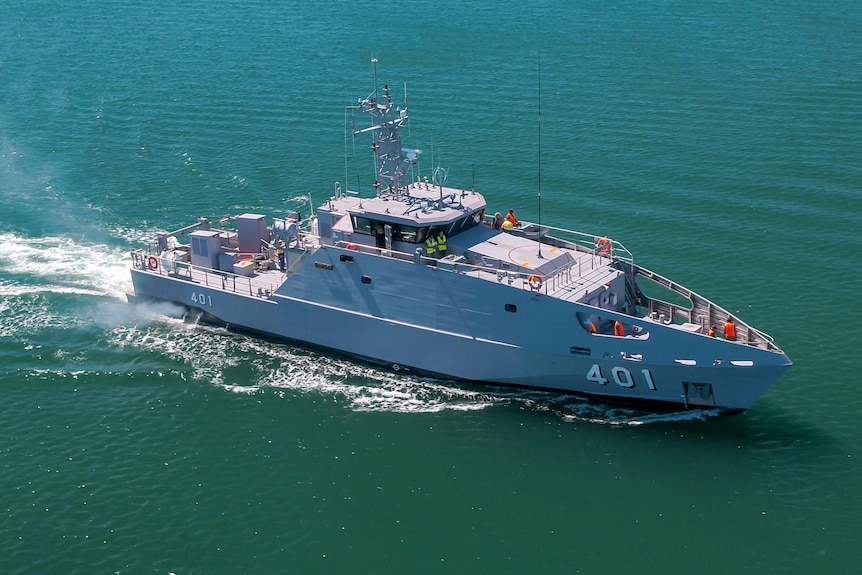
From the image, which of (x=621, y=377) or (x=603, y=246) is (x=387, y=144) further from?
(x=621, y=377)

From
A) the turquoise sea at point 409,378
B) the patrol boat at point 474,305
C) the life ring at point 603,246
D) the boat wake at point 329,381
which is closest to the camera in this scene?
the turquoise sea at point 409,378

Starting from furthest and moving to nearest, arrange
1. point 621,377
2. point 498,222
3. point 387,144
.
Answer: point 498,222, point 387,144, point 621,377

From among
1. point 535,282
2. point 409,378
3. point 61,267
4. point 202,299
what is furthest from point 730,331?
point 61,267

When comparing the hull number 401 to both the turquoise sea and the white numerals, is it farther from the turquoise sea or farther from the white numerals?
the white numerals

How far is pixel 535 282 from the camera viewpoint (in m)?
34.4

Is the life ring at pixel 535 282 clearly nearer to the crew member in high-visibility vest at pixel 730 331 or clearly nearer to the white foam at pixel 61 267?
the crew member in high-visibility vest at pixel 730 331

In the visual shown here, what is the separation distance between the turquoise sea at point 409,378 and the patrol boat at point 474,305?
93cm

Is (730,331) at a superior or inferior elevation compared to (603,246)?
inferior

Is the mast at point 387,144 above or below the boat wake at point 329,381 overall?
above

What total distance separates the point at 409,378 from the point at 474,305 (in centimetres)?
383

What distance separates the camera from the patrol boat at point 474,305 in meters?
33.5

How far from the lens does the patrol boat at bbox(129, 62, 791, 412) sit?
3350 centimetres

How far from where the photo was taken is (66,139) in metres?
58.0

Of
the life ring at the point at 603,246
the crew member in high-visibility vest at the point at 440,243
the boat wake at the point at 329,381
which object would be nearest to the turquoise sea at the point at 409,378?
the boat wake at the point at 329,381
